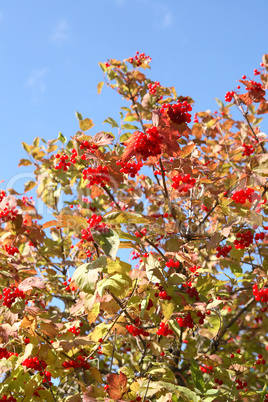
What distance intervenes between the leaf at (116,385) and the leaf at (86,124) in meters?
2.75

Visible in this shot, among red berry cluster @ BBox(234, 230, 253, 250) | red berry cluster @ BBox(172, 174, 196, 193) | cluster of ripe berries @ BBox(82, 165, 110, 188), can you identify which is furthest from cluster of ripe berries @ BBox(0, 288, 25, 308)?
red berry cluster @ BBox(234, 230, 253, 250)

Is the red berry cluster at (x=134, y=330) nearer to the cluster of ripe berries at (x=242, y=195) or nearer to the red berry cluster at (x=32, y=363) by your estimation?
the red berry cluster at (x=32, y=363)

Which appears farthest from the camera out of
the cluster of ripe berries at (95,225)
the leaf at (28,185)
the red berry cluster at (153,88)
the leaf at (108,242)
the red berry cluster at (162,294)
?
the leaf at (28,185)

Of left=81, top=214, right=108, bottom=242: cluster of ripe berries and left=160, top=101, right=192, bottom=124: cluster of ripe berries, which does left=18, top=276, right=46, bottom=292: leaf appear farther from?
left=160, top=101, right=192, bottom=124: cluster of ripe berries

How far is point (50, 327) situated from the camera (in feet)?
10.6

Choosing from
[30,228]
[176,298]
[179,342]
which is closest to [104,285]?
[176,298]

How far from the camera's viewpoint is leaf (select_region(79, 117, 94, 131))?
4.28 meters

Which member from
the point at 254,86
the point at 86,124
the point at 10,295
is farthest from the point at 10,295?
the point at 254,86

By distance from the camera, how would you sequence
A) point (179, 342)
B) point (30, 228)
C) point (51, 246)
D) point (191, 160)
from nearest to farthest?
point (191, 160) < point (179, 342) < point (30, 228) < point (51, 246)

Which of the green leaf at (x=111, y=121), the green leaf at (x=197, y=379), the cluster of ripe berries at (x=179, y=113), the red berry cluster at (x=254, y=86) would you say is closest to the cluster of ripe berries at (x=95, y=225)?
the cluster of ripe berries at (x=179, y=113)

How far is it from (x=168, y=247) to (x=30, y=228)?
212 cm

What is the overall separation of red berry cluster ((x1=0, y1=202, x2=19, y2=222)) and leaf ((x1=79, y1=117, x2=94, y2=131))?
1.28m

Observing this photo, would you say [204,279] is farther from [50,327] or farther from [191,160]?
[50,327]

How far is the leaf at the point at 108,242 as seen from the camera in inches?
88.2
